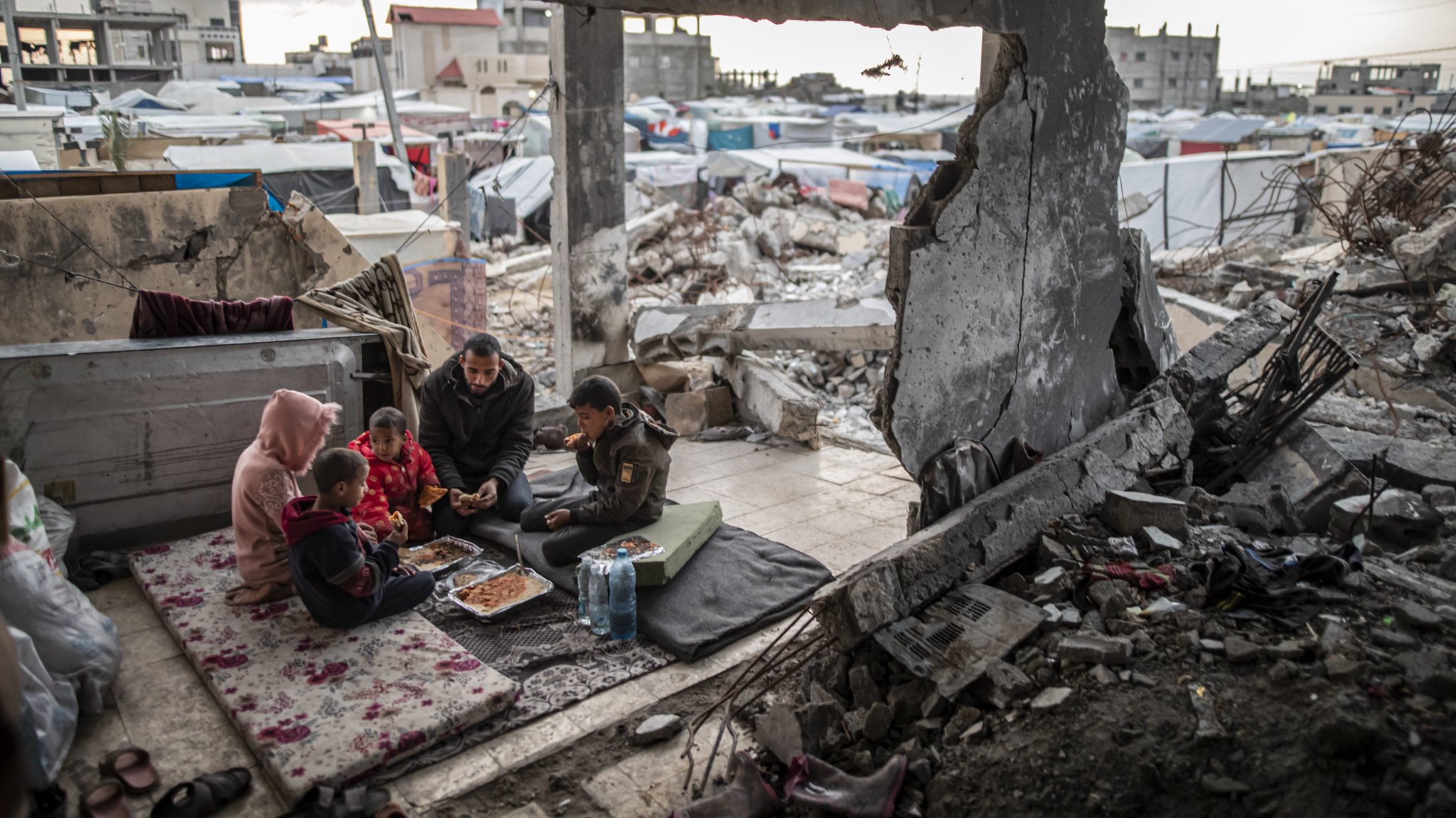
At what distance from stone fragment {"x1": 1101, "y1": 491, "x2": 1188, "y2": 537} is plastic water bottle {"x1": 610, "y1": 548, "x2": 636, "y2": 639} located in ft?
7.55

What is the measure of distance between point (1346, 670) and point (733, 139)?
3215 centimetres

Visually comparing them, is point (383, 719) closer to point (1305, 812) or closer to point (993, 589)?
point (993, 589)

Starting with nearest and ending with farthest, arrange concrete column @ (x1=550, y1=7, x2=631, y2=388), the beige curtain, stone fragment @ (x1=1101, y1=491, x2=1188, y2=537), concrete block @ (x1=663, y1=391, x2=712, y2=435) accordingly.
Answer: stone fragment @ (x1=1101, y1=491, x2=1188, y2=537), the beige curtain, concrete column @ (x1=550, y1=7, x2=631, y2=388), concrete block @ (x1=663, y1=391, x2=712, y2=435)

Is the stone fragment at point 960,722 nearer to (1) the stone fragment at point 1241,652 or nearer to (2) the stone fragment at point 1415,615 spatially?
(1) the stone fragment at point 1241,652

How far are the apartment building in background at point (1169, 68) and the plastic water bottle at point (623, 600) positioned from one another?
57758 mm

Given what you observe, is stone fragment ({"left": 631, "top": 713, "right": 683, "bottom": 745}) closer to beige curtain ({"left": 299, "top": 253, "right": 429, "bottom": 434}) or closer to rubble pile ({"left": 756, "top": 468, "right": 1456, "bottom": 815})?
rubble pile ({"left": 756, "top": 468, "right": 1456, "bottom": 815})

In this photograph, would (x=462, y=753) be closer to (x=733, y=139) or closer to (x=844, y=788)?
(x=844, y=788)

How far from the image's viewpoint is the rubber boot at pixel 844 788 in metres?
3.17

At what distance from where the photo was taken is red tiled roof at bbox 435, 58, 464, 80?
4581cm

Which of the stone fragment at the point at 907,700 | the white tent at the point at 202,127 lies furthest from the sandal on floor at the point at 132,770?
the white tent at the point at 202,127

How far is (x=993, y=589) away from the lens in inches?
163

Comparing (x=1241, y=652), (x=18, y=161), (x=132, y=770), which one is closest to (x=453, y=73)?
(x=18, y=161)

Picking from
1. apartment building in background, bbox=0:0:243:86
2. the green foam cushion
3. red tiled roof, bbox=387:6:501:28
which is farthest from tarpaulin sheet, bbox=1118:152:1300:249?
red tiled roof, bbox=387:6:501:28

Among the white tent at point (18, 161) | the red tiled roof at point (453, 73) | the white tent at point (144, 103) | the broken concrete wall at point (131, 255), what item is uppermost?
the red tiled roof at point (453, 73)
